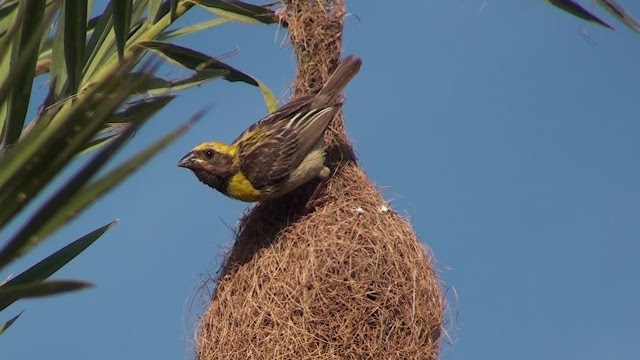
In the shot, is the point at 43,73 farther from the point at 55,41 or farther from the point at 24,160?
the point at 24,160

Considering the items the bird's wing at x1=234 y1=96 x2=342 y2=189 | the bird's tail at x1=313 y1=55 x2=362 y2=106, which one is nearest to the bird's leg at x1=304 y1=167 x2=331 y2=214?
the bird's wing at x1=234 y1=96 x2=342 y2=189

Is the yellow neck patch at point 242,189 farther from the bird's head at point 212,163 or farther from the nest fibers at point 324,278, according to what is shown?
the nest fibers at point 324,278

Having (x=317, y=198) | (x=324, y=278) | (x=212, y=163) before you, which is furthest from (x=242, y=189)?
(x=324, y=278)

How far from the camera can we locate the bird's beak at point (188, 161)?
12.4ft

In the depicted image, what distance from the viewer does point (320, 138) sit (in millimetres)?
3799

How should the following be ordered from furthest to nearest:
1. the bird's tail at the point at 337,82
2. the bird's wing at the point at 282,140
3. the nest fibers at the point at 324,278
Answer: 1. the bird's tail at the point at 337,82
2. the bird's wing at the point at 282,140
3. the nest fibers at the point at 324,278

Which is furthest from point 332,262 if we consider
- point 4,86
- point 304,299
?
point 4,86

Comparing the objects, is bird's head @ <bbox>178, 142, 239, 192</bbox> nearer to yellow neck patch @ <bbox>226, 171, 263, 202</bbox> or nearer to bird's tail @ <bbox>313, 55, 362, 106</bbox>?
yellow neck patch @ <bbox>226, 171, 263, 202</bbox>

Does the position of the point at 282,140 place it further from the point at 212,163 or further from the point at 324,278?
the point at 324,278

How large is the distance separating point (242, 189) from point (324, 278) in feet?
1.83

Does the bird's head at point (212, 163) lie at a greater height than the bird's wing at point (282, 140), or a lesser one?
lesser

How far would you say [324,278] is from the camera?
342 centimetres

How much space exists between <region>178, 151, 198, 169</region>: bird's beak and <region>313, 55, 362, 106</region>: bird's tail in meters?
0.54

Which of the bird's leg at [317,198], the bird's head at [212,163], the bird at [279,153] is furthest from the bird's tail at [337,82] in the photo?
the bird's head at [212,163]
